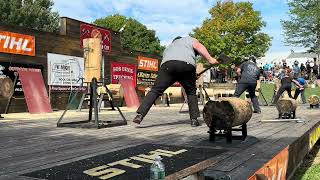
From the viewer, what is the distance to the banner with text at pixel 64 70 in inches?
656

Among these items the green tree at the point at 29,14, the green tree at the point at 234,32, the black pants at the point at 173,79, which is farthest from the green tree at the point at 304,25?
the black pants at the point at 173,79

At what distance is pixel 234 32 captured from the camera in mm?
Answer: 59906

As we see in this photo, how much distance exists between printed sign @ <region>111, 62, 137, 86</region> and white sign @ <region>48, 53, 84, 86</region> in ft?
8.01

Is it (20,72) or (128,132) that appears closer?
(128,132)

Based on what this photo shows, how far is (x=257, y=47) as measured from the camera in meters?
59.6

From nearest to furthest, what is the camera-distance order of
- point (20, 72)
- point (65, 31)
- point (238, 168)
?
point (238, 168)
point (20, 72)
point (65, 31)

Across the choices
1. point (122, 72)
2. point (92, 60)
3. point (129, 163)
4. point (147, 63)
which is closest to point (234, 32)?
point (147, 63)

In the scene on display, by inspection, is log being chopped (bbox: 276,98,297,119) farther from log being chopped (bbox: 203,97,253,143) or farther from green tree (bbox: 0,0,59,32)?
green tree (bbox: 0,0,59,32)

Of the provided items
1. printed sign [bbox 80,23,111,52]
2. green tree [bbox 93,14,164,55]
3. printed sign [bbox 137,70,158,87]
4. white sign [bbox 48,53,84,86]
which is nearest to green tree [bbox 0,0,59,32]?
green tree [bbox 93,14,164,55]

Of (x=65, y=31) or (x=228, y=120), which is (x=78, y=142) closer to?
(x=228, y=120)

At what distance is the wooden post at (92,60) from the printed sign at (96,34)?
30.3 ft

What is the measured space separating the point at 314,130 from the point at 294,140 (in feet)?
7.50

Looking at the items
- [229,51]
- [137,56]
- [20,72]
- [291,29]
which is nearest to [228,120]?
[20,72]

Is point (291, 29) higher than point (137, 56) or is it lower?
higher
